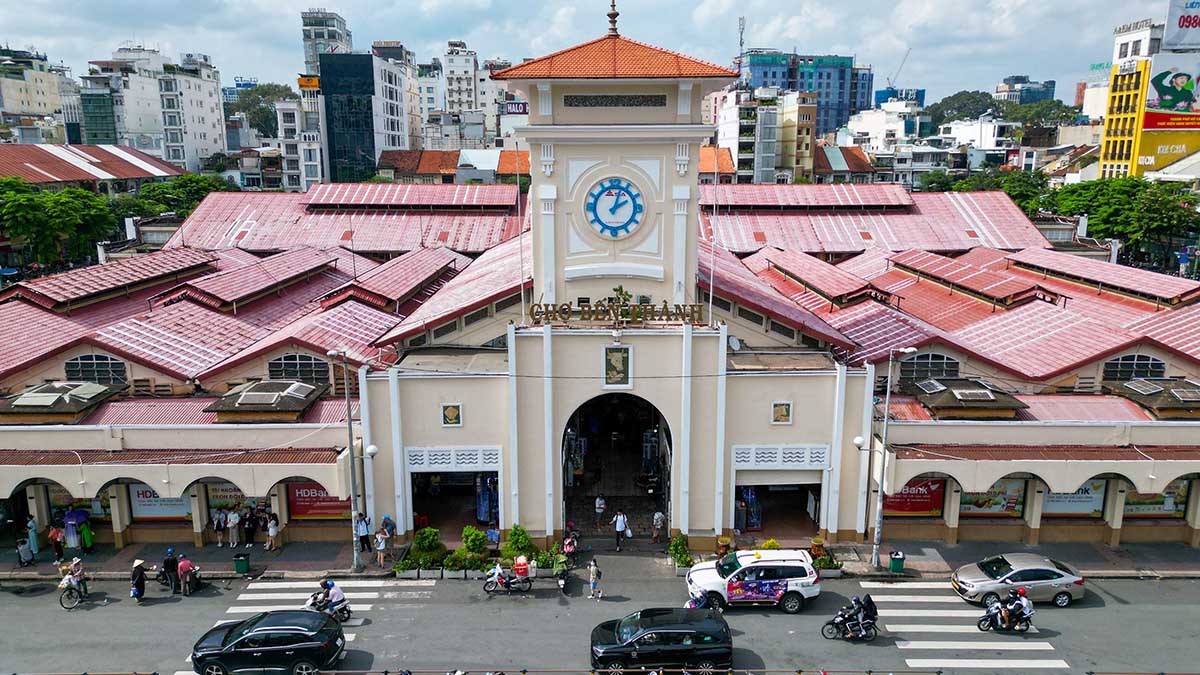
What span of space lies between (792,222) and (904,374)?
110 feet

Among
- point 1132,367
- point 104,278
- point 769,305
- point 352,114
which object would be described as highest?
point 352,114

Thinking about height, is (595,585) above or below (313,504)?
below

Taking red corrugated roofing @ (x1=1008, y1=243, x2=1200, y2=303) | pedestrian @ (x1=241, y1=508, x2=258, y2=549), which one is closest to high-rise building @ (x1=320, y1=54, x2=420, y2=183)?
red corrugated roofing @ (x1=1008, y1=243, x2=1200, y2=303)

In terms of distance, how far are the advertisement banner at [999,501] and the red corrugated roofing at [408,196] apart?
49.2m

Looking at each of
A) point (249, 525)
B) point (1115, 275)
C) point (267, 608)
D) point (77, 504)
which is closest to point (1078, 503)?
point (1115, 275)

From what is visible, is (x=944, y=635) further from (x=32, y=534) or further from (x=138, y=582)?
(x=32, y=534)

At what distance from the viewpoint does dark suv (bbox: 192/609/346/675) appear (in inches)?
955

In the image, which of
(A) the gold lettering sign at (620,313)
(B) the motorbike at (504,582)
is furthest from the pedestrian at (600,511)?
(A) the gold lettering sign at (620,313)

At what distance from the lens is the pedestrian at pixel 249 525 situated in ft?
110

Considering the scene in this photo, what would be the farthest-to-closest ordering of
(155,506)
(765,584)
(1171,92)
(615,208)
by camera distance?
Answer: 1. (1171,92)
2. (615,208)
3. (155,506)
4. (765,584)

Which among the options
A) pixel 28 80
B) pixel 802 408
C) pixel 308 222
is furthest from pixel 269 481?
pixel 28 80

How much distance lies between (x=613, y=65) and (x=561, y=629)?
23051 mm

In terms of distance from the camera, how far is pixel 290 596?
29969 millimetres

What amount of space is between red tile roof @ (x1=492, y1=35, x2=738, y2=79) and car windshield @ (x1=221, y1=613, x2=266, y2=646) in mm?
22297
